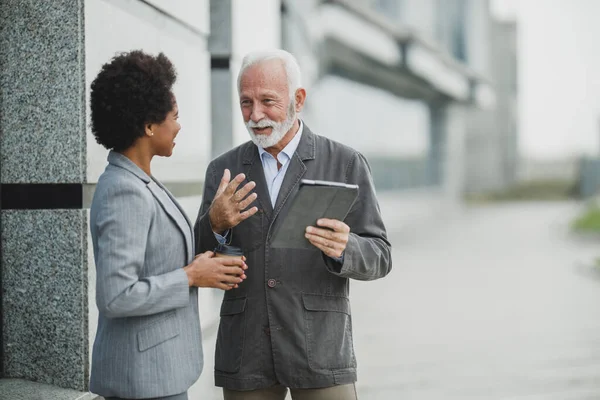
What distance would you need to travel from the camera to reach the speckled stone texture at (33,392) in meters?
3.37

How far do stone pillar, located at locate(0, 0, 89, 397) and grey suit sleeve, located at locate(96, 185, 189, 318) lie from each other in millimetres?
1288

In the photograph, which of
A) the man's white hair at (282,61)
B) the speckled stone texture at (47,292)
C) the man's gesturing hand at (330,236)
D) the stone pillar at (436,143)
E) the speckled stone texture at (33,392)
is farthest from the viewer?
the stone pillar at (436,143)

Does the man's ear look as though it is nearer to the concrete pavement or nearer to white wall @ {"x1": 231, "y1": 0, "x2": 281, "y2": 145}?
the concrete pavement

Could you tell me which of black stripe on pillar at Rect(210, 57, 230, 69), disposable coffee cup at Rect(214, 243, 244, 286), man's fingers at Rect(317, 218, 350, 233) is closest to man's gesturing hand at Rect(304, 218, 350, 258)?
man's fingers at Rect(317, 218, 350, 233)

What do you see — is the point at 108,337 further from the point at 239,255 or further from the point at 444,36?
the point at 444,36

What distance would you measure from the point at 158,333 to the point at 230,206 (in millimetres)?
443

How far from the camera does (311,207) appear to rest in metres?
2.38

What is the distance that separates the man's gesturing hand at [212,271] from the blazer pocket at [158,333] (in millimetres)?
135

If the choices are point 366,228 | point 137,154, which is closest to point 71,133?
point 137,154

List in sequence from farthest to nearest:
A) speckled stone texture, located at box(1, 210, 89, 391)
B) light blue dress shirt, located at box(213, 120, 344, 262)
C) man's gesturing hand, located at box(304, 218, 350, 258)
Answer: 1. speckled stone texture, located at box(1, 210, 89, 391)
2. light blue dress shirt, located at box(213, 120, 344, 262)
3. man's gesturing hand, located at box(304, 218, 350, 258)

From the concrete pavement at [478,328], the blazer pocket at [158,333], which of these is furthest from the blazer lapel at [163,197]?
the concrete pavement at [478,328]

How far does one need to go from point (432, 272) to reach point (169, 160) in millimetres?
8494

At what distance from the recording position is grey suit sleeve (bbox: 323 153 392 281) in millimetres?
2635

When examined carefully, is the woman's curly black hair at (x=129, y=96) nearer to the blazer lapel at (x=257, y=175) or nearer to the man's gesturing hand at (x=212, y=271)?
the man's gesturing hand at (x=212, y=271)
